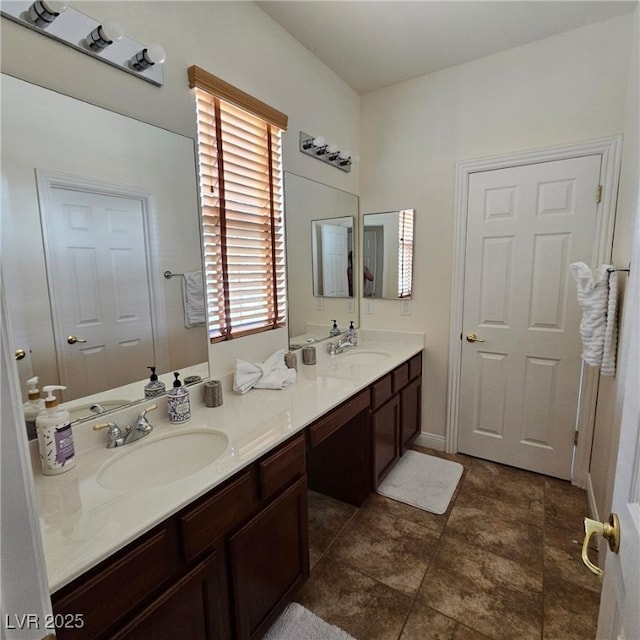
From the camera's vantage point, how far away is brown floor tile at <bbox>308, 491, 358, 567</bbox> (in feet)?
6.24

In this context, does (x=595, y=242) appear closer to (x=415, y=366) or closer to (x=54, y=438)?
(x=415, y=366)

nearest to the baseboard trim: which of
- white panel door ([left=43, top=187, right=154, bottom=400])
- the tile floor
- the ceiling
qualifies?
the tile floor

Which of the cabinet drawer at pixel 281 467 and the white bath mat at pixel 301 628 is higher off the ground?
the cabinet drawer at pixel 281 467

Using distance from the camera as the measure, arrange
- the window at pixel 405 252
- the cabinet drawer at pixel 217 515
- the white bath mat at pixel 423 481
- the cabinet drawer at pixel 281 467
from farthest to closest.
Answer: the window at pixel 405 252, the white bath mat at pixel 423 481, the cabinet drawer at pixel 281 467, the cabinet drawer at pixel 217 515

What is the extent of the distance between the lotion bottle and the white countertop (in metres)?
0.03

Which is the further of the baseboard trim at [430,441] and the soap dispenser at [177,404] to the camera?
→ the baseboard trim at [430,441]

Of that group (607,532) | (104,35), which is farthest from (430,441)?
(104,35)

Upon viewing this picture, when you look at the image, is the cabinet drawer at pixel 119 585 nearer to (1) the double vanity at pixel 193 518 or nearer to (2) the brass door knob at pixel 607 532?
(1) the double vanity at pixel 193 518

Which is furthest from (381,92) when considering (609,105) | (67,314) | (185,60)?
(67,314)

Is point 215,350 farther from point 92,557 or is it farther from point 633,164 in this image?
point 633,164

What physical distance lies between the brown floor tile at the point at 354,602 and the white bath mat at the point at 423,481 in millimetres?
652

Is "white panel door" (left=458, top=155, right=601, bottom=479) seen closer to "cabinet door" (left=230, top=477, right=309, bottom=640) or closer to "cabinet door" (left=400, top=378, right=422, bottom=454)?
"cabinet door" (left=400, top=378, right=422, bottom=454)

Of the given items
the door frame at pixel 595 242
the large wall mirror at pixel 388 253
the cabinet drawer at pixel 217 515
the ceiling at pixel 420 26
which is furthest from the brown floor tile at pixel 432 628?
the ceiling at pixel 420 26

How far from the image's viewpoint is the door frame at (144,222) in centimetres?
116
